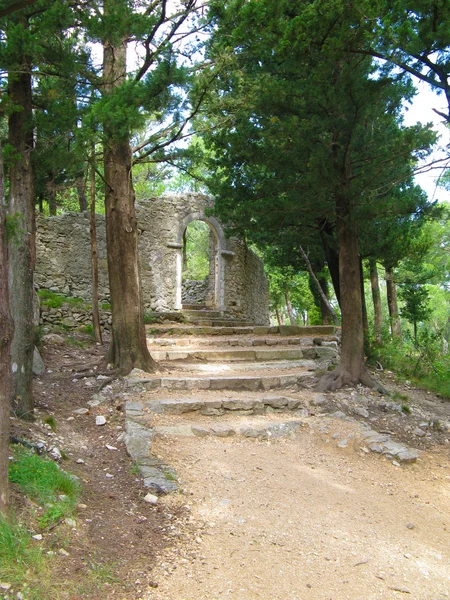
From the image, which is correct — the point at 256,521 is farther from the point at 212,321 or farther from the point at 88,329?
the point at 212,321

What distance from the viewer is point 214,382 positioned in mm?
6453

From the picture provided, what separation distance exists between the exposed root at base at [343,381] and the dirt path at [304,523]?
157 centimetres

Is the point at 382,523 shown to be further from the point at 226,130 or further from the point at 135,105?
the point at 226,130

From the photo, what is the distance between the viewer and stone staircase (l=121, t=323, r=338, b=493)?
193 inches

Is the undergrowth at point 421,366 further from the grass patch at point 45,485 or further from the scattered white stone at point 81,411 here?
the grass patch at point 45,485


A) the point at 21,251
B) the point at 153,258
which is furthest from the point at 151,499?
the point at 153,258

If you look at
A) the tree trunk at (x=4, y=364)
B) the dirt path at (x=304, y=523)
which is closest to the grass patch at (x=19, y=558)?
the tree trunk at (x=4, y=364)

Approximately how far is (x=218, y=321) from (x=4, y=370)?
1019cm

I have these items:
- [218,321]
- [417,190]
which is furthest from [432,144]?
[218,321]

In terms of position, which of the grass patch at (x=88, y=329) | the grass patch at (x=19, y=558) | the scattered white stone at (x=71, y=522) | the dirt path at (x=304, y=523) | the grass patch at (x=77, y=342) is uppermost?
the grass patch at (x=88, y=329)

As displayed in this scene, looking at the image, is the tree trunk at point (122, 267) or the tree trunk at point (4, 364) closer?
the tree trunk at point (4, 364)

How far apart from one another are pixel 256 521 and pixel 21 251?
3396mm

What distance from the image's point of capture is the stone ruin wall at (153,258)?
37.9ft

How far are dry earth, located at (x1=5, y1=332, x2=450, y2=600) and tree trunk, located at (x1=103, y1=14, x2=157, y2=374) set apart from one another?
1.66 meters
